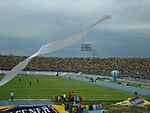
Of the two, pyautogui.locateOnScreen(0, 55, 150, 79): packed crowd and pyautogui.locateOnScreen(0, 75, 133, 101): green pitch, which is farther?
pyautogui.locateOnScreen(0, 55, 150, 79): packed crowd

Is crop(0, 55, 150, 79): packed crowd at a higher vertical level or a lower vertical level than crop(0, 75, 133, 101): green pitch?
higher

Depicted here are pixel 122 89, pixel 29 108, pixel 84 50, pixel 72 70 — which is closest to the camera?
pixel 29 108

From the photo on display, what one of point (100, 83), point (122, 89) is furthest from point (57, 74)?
point (122, 89)

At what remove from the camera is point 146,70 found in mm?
69312

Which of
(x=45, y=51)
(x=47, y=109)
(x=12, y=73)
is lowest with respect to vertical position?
(x=47, y=109)

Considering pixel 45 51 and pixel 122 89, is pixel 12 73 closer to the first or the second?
pixel 45 51

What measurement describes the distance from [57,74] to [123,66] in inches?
637

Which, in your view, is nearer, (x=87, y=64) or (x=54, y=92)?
(x=54, y=92)

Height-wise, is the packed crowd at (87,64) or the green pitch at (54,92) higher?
the packed crowd at (87,64)

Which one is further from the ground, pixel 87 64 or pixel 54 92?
pixel 87 64

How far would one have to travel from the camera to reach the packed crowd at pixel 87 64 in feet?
246

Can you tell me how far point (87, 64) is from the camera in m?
91.6

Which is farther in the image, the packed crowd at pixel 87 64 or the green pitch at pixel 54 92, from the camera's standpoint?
the packed crowd at pixel 87 64

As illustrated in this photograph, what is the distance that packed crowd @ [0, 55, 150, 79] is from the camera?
75.0 meters
